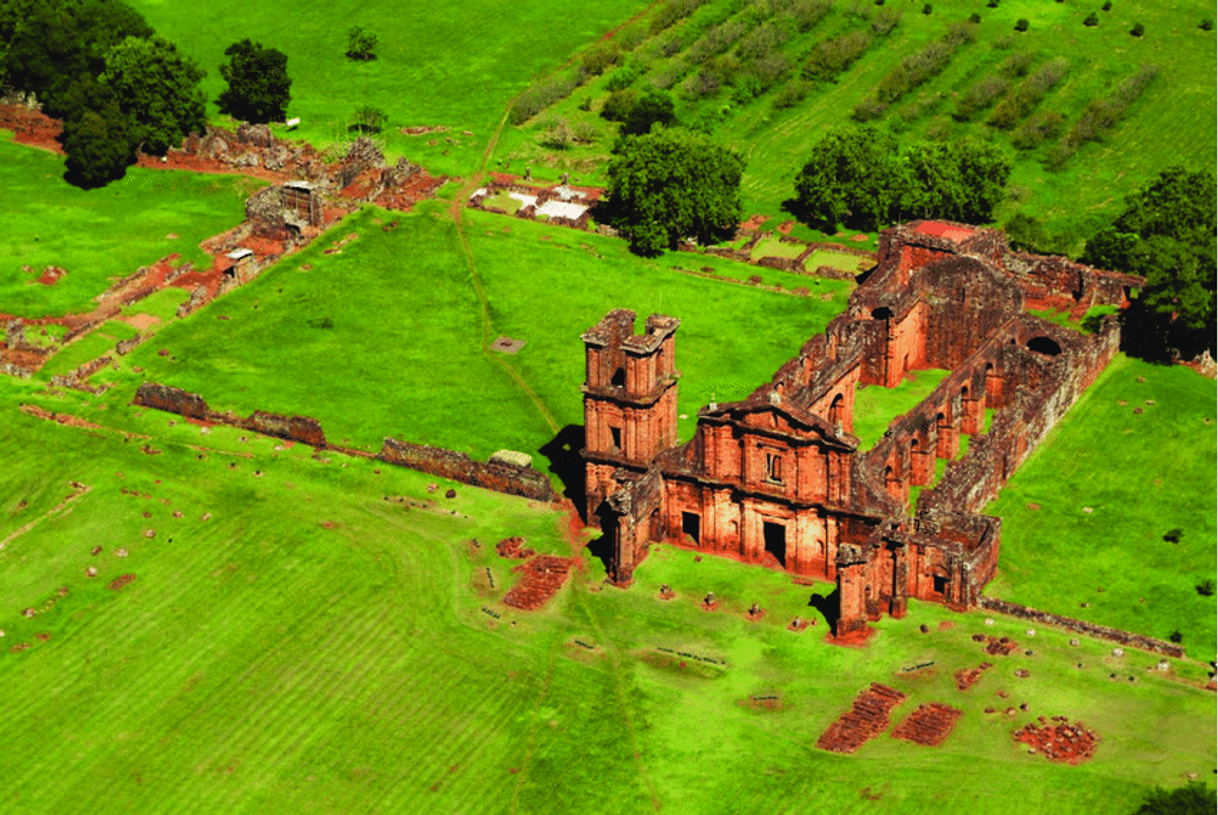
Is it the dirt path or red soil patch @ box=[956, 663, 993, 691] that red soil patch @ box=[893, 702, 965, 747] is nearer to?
red soil patch @ box=[956, 663, 993, 691]

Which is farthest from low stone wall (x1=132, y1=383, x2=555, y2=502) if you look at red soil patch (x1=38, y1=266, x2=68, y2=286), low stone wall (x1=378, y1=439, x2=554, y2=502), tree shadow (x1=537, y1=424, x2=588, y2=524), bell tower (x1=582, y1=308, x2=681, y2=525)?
red soil patch (x1=38, y1=266, x2=68, y2=286)

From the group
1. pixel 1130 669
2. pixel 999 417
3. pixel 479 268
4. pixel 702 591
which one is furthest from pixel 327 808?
pixel 479 268

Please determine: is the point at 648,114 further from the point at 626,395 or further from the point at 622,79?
the point at 626,395

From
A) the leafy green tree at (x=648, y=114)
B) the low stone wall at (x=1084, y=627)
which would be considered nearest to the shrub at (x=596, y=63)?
the leafy green tree at (x=648, y=114)

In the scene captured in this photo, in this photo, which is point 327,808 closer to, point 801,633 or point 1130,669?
point 801,633

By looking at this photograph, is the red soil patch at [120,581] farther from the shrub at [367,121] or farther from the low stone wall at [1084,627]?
the shrub at [367,121]
